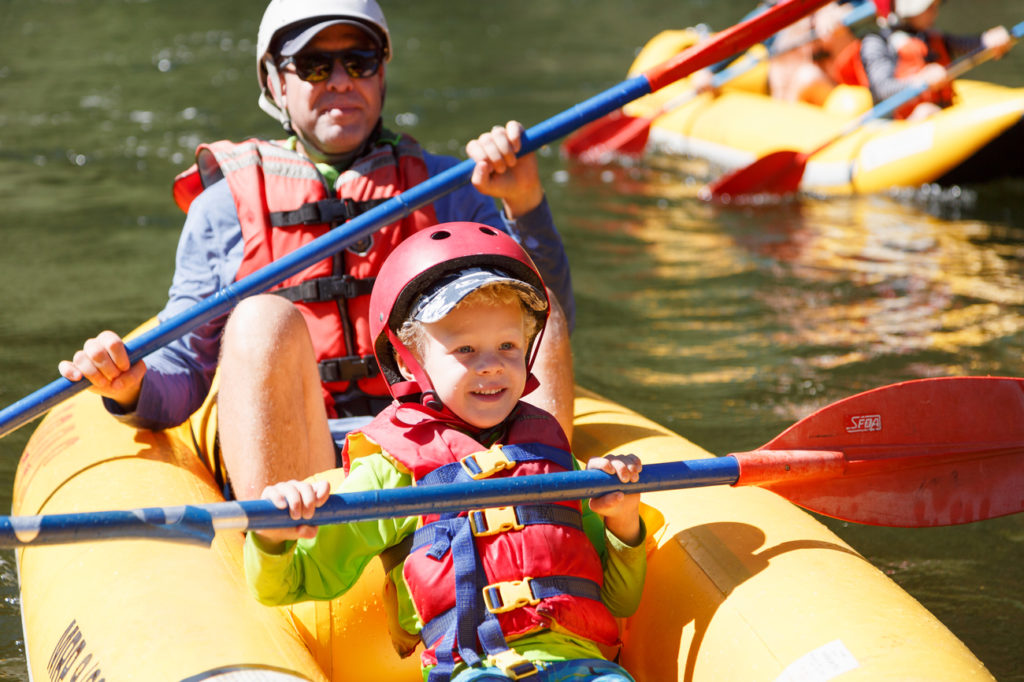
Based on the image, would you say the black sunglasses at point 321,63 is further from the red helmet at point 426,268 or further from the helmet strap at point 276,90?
the red helmet at point 426,268

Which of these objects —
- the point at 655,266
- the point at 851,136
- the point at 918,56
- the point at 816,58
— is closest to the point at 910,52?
the point at 918,56

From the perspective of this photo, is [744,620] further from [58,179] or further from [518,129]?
[58,179]

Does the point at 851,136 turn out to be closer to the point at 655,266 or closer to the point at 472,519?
the point at 655,266

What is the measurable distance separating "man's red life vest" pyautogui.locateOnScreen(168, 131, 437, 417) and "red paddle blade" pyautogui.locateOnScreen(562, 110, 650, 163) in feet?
15.8

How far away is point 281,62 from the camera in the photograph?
258 cm

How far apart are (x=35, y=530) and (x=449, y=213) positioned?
1.37 meters

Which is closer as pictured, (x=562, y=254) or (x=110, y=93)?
(x=562, y=254)

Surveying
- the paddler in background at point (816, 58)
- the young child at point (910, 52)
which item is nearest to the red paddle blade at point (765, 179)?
the young child at point (910, 52)

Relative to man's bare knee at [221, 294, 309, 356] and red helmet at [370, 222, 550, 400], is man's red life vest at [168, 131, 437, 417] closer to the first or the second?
man's bare knee at [221, 294, 309, 356]

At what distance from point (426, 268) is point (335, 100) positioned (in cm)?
86

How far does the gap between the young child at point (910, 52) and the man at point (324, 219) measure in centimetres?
469


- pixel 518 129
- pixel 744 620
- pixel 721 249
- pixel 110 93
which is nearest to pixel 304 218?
pixel 518 129

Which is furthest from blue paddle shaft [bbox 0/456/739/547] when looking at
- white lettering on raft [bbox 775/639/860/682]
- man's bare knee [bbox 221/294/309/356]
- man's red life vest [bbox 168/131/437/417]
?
man's red life vest [bbox 168/131/437/417]

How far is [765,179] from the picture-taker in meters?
6.36
